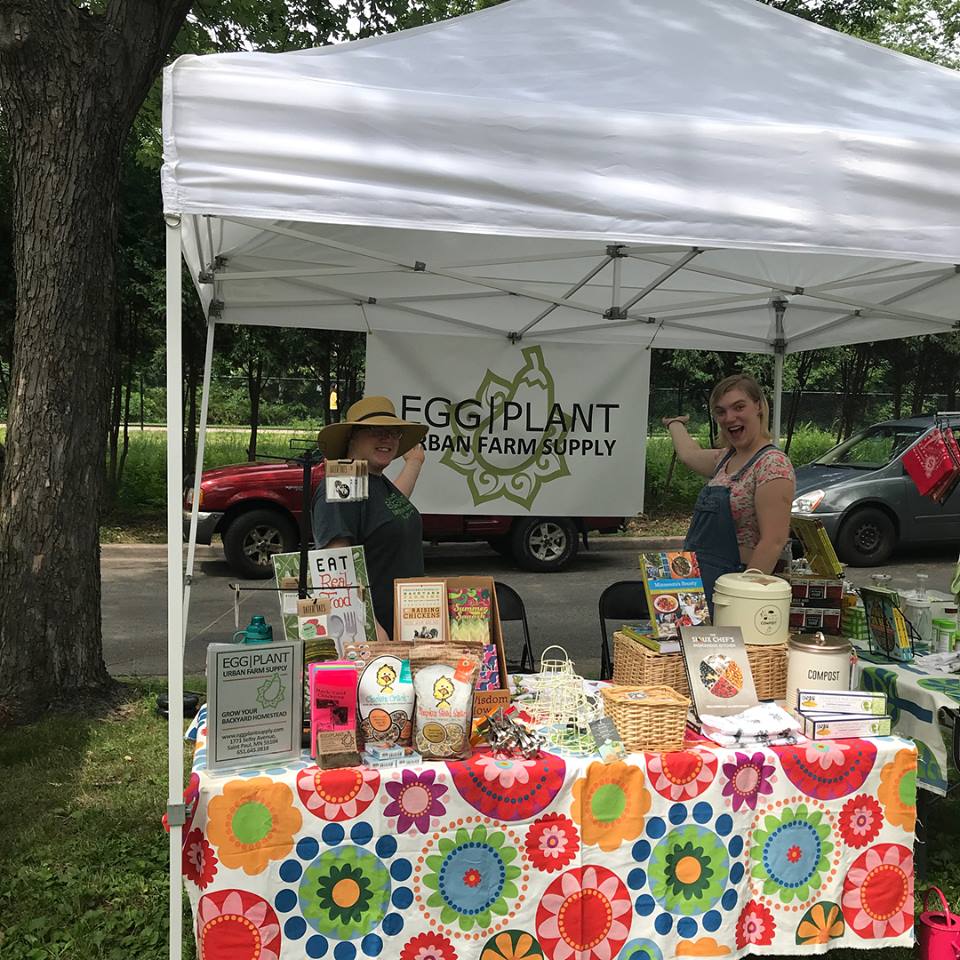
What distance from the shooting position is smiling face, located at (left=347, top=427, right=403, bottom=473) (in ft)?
9.43

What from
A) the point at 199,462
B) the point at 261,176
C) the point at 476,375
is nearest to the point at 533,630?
the point at 476,375

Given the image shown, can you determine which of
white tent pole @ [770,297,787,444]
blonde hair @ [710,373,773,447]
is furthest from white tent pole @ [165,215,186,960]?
white tent pole @ [770,297,787,444]

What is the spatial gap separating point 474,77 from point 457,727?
64.6 inches

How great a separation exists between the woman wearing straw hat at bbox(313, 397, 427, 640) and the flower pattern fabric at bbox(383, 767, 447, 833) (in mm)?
915

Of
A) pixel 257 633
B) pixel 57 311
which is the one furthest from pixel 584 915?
pixel 57 311

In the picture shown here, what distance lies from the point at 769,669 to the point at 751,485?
2.90 feet

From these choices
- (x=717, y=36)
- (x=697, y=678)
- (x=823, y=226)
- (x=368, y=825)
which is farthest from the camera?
(x=717, y=36)

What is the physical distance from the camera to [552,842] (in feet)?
6.55

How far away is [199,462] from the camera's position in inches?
166

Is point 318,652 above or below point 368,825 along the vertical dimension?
above

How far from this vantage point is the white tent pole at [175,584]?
1854 mm

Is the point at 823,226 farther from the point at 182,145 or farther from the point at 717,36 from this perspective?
the point at 182,145

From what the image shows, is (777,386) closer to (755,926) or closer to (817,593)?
(817,593)

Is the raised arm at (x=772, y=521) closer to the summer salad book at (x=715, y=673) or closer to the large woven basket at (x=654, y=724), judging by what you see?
the summer salad book at (x=715, y=673)
